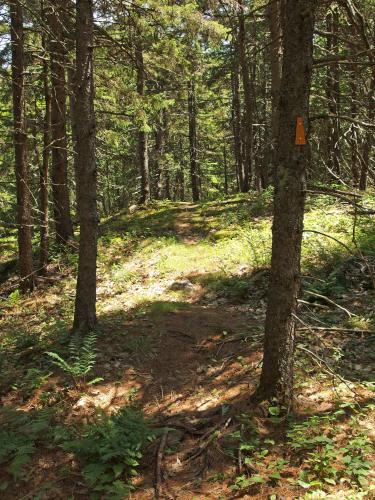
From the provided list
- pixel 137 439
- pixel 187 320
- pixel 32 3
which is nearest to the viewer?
pixel 137 439

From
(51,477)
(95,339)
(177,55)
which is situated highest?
(177,55)

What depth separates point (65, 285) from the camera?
12273mm

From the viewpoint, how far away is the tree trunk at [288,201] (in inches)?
175

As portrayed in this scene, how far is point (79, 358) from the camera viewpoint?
6562mm

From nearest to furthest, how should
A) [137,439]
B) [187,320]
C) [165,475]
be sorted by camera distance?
[165,475] < [137,439] < [187,320]

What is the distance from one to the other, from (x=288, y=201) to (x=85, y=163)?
4.24m

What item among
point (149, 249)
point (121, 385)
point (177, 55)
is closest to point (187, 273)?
point (149, 249)

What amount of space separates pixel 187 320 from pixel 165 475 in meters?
4.04

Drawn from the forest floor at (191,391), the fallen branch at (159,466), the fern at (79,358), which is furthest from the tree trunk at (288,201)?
the fern at (79,358)

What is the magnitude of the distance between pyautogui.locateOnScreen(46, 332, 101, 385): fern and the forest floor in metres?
0.03

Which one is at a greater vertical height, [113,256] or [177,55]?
[177,55]

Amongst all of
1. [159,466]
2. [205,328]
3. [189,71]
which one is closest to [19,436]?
[159,466]

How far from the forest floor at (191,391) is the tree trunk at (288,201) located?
315mm

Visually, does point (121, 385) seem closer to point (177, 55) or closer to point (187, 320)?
point (187, 320)
